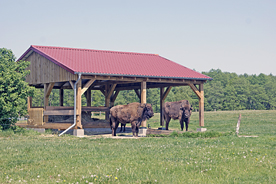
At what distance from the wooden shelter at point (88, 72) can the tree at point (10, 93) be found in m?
3.26

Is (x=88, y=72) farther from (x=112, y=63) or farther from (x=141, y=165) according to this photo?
(x=141, y=165)

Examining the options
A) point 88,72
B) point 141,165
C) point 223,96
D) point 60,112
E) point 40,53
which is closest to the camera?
point 141,165

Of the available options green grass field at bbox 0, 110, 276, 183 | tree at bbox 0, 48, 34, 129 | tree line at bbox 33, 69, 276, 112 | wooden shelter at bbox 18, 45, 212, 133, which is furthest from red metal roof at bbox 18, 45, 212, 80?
tree line at bbox 33, 69, 276, 112

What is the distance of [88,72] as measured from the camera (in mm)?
28047

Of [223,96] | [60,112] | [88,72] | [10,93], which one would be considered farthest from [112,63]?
[223,96]

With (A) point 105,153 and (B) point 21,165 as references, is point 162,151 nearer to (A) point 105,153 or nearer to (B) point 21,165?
(A) point 105,153

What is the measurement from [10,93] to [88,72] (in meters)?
6.22

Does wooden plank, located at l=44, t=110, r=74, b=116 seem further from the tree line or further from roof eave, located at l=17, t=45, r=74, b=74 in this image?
the tree line

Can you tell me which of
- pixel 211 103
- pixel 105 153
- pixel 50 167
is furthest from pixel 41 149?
pixel 211 103

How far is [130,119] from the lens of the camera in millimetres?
27625

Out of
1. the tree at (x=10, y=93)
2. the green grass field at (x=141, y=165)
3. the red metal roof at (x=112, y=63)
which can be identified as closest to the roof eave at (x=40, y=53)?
the red metal roof at (x=112, y=63)

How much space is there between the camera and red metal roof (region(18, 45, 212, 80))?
29859 millimetres

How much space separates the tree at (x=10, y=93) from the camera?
2748 centimetres

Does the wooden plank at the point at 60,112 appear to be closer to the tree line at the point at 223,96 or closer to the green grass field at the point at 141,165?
the green grass field at the point at 141,165
